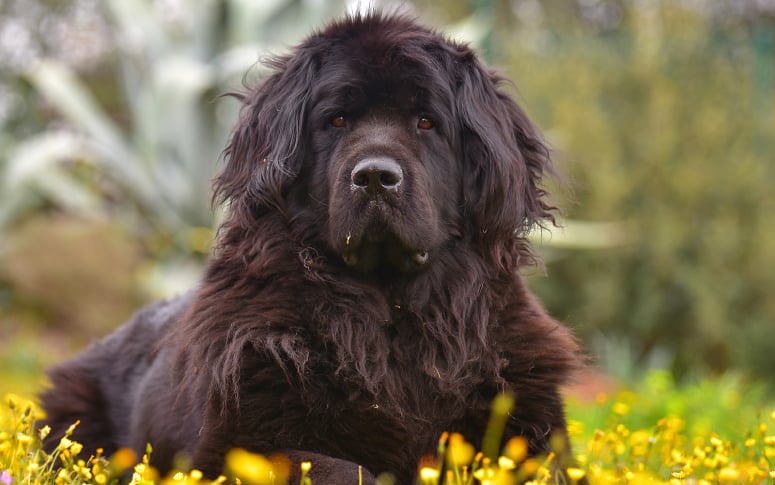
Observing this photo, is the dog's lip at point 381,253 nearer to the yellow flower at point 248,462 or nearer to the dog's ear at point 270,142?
the dog's ear at point 270,142

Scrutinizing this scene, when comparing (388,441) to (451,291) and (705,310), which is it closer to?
(451,291)

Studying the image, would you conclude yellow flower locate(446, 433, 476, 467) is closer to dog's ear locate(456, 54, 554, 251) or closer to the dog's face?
the dog's face

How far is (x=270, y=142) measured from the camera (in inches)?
138

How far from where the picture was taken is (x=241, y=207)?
3480mm

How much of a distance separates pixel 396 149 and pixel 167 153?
21.3 feet

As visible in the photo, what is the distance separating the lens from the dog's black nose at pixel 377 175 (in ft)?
10.3

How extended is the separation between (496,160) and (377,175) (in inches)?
20.8

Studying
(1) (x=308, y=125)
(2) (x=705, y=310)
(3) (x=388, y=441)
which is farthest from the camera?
(2) (x=705, y=310)

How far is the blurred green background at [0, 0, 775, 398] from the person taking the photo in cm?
895

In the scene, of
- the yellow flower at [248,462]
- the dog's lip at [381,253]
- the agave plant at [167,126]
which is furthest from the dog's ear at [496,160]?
the agave plant at [167,126]

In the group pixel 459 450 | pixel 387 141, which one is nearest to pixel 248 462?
pixel 459 450

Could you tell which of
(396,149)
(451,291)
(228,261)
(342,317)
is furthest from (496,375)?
(228,261)

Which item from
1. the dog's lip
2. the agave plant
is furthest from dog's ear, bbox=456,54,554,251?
the agave plant

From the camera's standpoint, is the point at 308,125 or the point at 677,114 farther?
the point at 677,114
